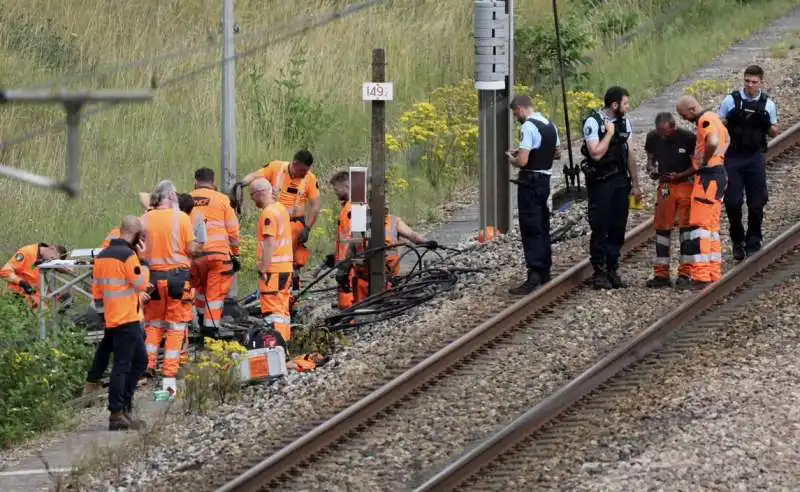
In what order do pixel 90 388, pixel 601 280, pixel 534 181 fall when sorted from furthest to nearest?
pixel 601 280 → pixel 534 181 → pixel 90 388

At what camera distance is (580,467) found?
11.5 metres

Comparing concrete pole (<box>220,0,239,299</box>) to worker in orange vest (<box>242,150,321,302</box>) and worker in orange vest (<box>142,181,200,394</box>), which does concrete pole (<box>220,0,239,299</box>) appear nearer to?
worker in orange vest (<box>242,150,321,302</box>)

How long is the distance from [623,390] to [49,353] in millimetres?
5369

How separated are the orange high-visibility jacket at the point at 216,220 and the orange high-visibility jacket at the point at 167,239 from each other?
1.03 metres

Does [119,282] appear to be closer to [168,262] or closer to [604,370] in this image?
[168,262]

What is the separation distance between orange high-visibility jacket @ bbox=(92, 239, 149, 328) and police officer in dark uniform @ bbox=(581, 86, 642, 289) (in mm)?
4121

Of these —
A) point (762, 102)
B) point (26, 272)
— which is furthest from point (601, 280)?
point (26, 272)

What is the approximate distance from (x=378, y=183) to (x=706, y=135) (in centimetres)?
330

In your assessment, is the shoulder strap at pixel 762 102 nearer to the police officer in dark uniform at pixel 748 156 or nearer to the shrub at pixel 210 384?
the police officer in dark uniform at pixel 748 156

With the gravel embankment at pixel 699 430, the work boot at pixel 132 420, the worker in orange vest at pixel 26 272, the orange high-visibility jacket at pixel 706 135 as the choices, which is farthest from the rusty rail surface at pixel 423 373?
the worker in orange vest at pixel 26 272

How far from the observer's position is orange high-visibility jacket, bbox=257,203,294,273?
51.1 ft

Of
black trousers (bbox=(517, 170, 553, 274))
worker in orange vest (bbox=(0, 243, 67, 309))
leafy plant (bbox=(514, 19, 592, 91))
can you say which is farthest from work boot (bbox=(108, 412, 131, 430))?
leafy plant (bbox=(514, 19, 592, 91))

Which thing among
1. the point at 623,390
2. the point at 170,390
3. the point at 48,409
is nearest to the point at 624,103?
the point at 623,390

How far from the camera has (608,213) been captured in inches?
627
